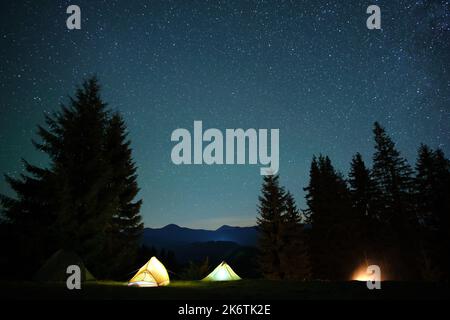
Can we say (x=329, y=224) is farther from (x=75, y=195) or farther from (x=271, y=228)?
(x=75, y=195)

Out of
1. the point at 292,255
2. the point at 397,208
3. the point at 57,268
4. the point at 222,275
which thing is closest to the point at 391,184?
the point at 397,208

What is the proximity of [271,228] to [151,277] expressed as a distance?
59.3 feet

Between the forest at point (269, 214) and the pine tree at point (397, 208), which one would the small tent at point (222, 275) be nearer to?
the forest at point (269, 214)

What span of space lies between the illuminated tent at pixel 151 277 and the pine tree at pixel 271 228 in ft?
53.9

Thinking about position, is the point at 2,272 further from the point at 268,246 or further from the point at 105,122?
the point at 268,246

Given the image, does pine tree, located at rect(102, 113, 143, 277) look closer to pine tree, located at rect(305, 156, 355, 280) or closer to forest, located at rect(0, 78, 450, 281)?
forest, located at rect(0, 78, 450, 281)

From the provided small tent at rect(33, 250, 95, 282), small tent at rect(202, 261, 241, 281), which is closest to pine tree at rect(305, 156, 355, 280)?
small tent at rect(202, 261, 241, 281)

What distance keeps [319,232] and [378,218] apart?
6345 millimetres

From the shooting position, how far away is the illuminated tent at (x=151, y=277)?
13.0m

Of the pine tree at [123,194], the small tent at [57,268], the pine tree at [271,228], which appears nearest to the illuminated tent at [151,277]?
the small tent at [57,268]

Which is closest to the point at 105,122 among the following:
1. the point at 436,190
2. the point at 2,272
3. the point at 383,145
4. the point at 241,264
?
the point at 2,272

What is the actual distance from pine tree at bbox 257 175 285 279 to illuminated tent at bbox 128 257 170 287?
1642 cm

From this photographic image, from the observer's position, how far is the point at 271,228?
29.4 meters
